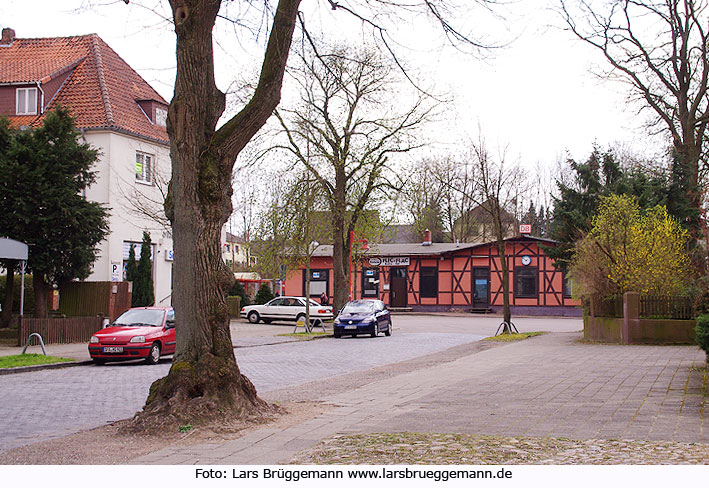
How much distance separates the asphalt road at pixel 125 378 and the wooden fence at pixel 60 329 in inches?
192

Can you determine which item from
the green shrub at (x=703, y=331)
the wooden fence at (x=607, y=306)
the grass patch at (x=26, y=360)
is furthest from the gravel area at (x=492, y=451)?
the wooden fence at (x=607, y=306)

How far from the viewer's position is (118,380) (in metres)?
15.5

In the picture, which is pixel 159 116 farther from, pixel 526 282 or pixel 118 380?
pixel 526 282

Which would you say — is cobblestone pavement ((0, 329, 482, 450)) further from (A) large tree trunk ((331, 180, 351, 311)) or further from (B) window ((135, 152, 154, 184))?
(B) window ((135, 152, 154, 184))

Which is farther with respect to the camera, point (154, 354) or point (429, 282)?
point (429, 282)

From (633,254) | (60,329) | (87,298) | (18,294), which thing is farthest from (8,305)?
(633,254)

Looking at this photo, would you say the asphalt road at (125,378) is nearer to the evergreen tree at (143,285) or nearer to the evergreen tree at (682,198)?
the evergreen tree at (143,285)

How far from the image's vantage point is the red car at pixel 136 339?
18750 mm

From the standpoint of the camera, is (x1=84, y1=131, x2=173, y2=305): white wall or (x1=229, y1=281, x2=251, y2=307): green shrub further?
(x1=229, y1=281, x2=251, y2=307): green shrub

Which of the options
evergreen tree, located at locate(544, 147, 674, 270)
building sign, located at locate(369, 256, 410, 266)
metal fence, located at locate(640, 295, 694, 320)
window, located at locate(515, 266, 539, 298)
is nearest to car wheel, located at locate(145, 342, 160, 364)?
metal fence, located at locate(640, 295, 694, 320)

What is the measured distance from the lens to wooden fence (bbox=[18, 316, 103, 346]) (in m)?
22.5

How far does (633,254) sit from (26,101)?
27063mm

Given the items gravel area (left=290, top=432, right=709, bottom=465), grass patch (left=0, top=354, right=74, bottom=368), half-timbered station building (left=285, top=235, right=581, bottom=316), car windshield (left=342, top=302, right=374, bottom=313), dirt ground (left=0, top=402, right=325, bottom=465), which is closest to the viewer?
gravel area (left=290, top=432, right=709, bottom=465)

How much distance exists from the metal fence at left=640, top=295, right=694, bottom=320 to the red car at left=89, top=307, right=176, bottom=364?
1373cm
